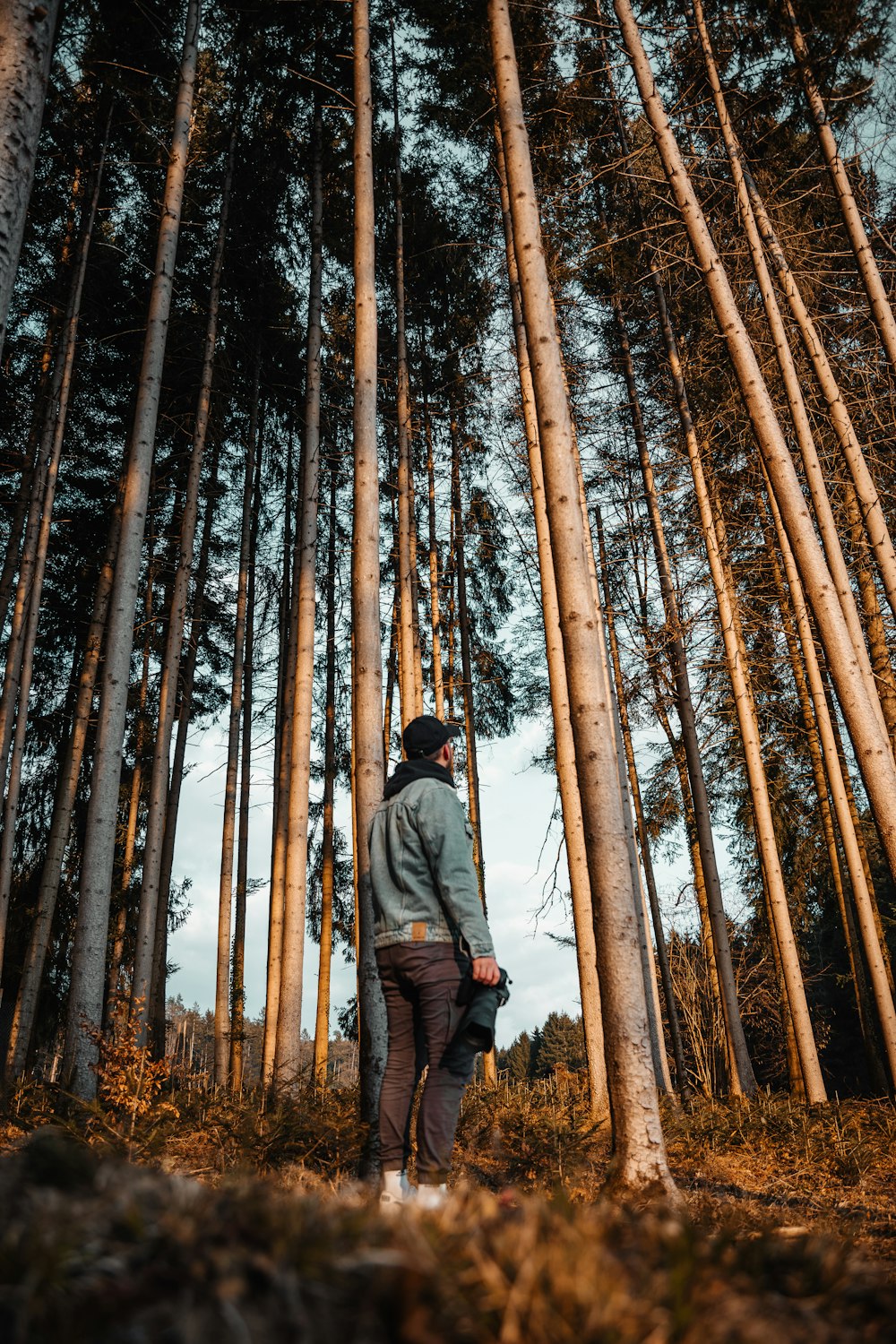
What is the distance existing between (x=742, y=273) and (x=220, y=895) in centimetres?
1126

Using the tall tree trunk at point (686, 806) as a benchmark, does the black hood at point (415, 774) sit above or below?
below

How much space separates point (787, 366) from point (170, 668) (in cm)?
832

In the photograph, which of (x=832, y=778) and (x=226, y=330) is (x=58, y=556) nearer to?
(x=226, y=330)

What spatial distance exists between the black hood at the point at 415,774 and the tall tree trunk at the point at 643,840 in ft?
25.8

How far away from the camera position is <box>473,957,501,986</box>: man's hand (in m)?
3.04

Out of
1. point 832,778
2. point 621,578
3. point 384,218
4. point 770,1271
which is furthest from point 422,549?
point 770,1271

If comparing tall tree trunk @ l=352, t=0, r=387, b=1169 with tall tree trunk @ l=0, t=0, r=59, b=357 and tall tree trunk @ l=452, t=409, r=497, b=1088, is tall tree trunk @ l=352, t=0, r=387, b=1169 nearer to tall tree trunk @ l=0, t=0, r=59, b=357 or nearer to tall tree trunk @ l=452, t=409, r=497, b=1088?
tall tree trunk @ l=0, t=0, r=59, b=357

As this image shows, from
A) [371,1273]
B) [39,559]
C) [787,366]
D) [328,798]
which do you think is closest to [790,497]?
[787,366]

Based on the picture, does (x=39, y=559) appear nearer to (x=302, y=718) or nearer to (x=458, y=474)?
(x=302, y=718)

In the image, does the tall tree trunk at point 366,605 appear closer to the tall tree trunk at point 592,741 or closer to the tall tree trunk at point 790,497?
the tall tree trunk at point 592,741

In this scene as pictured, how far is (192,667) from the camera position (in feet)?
47.5

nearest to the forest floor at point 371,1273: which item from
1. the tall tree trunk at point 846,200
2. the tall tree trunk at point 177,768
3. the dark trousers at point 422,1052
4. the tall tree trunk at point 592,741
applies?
the dark trousers at point 422,1052

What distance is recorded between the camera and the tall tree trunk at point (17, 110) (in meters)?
4.01

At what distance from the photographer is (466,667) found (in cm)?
1520
